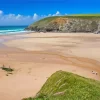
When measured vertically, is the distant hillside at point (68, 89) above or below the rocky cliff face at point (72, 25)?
below

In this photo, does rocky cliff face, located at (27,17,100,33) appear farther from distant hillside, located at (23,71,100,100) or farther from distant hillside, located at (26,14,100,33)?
distant hillside, located at (23,71,100,100)

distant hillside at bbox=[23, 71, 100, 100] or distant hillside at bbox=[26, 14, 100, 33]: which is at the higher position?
distant hillside at bbox=[26, 14, 100, 33]

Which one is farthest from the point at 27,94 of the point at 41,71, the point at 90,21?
the point at 90,21

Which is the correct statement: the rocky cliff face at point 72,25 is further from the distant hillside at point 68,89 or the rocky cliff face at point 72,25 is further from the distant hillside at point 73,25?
the distant hillside at point 68,89

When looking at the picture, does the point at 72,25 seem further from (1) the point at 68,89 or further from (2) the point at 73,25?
(1) the point at 68,89

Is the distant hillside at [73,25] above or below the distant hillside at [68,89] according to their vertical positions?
above

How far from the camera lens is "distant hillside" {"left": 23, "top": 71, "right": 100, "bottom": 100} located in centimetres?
795

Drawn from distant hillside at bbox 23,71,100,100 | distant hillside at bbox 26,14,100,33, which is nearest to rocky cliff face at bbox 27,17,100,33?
distant hillside at bbox 26,14,100,33

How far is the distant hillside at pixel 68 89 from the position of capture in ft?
26.1

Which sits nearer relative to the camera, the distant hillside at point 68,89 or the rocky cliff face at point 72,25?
the distant hillside at point 68,89

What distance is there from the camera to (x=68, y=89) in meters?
8.73

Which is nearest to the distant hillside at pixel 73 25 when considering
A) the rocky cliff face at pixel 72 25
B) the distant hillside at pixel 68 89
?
the rocky cliff face at pixel 72 25

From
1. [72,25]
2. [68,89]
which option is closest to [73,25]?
[72,25]

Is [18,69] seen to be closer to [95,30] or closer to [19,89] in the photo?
[19,89]
